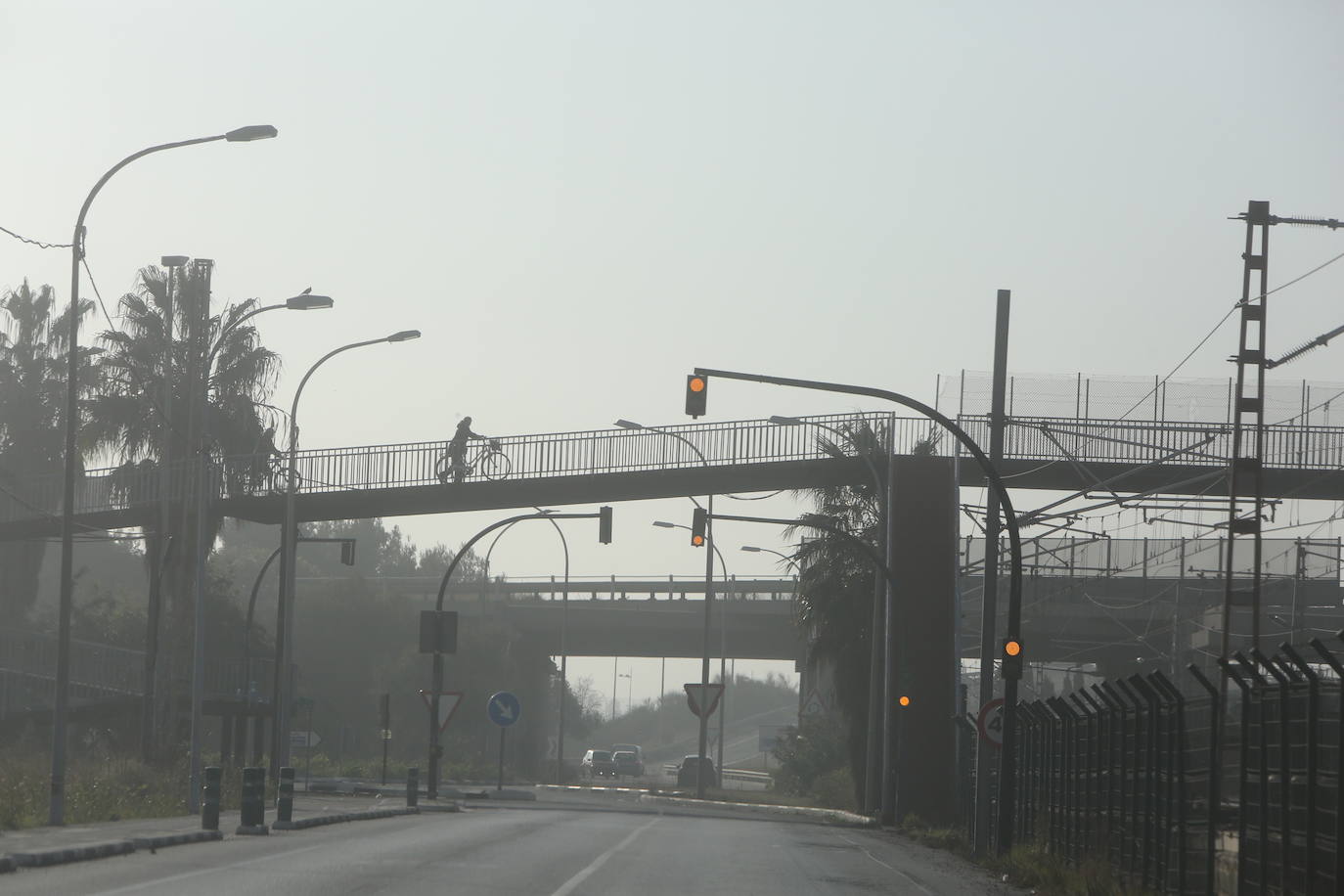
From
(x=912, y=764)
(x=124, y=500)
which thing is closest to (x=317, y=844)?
(x=912, y=764)

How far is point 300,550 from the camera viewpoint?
142125 mm

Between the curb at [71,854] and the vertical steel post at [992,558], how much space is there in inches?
473

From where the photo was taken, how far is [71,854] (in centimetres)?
1686

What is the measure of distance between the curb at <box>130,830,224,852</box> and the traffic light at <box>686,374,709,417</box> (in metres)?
8.12

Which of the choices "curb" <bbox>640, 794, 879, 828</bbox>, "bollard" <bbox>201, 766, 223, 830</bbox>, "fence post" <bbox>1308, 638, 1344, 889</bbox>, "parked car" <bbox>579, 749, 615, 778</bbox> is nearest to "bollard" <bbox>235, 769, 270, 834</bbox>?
"bollard" <bbox>201, 766, 223, 830</bbox>

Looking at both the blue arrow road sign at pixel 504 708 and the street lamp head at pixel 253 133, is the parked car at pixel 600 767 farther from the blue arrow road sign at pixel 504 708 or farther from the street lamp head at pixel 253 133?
the street lamp head at pixel 253 133

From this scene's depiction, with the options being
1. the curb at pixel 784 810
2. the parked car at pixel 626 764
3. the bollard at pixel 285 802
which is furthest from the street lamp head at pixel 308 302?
the parked car at pixel 626 764

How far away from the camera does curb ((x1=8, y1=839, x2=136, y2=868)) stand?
16.0m

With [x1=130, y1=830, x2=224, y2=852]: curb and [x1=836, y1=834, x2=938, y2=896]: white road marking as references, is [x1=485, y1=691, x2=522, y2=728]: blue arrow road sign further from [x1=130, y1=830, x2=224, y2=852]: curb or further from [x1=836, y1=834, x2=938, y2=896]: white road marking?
[x1=130, y1=830, x2=224, y2=852]: curb

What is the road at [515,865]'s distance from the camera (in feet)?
47.3

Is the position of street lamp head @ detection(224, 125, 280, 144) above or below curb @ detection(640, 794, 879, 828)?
above

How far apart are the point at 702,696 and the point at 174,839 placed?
2539 centimetres

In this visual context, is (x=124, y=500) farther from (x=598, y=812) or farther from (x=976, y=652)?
(x=976, y=652)

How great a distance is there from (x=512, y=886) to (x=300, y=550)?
429ft
